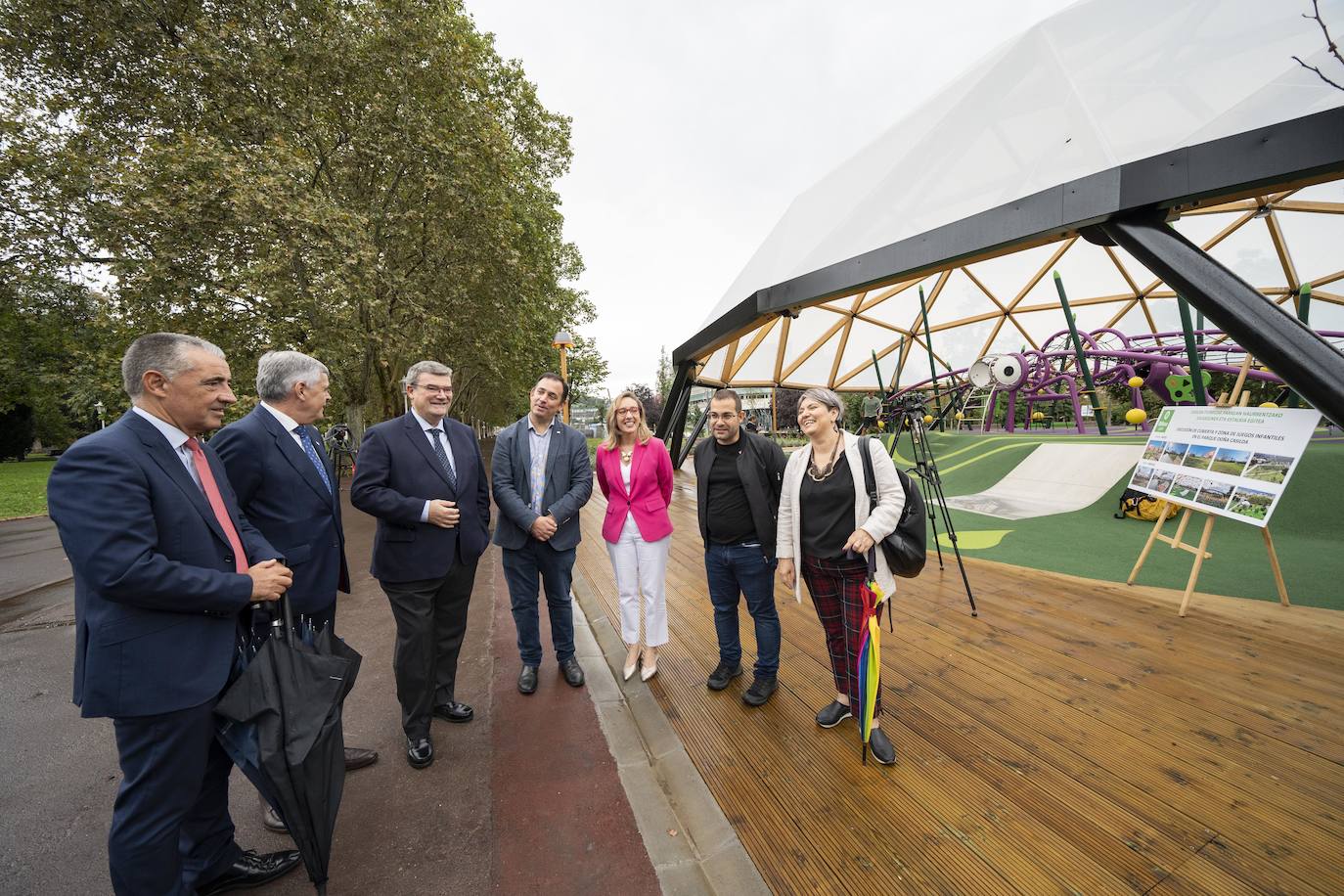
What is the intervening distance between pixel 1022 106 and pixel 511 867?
653cm

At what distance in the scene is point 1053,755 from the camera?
2.29 meters

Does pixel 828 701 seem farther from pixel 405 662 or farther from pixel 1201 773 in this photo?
pixel 405 662

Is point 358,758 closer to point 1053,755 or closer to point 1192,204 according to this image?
point 1053,755

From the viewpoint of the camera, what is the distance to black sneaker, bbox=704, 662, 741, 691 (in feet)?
9.82

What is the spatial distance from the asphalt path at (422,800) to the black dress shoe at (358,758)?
46 mm

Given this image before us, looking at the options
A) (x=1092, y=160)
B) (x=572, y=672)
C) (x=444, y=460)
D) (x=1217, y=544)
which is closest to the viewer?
(x=444, y=460)

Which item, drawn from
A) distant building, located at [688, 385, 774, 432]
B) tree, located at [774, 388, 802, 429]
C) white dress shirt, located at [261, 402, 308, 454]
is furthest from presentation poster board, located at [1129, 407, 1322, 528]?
tree, located at [774, 388, 802, 429]

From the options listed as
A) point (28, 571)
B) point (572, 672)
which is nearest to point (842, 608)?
point (572, 672)

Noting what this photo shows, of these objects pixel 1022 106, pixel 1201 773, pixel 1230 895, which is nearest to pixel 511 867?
pixel 1230 895

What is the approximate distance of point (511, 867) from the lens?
1836mm

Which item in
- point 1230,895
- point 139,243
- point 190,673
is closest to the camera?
point 190,673

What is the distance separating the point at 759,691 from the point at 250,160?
11610mm

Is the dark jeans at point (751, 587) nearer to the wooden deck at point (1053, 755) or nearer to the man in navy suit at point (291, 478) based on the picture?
the wooden deck at point (1053, 755)

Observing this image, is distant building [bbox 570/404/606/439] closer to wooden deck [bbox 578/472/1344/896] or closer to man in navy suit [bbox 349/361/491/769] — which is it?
man in navy suit [bbox 349/361/491/769]
